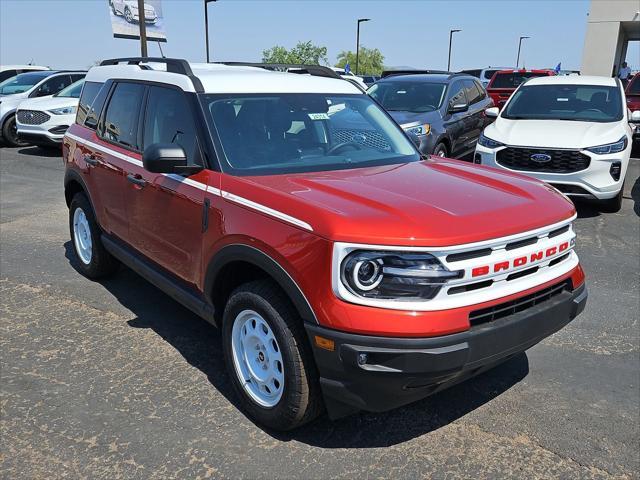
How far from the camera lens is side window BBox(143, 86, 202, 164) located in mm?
3502

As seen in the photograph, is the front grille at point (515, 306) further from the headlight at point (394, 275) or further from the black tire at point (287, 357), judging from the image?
the black tire at point (287, 357)

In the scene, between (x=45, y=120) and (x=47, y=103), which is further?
(x=47, y=103)

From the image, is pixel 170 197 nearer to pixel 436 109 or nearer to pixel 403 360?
pixel 403 360

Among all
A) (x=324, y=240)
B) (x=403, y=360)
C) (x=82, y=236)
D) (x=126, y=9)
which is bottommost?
(x=82, y=236)

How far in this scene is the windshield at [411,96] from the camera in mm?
9461

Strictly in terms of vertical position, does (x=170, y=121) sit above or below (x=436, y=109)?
above

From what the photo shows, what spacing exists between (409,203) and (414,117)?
6.46 meters

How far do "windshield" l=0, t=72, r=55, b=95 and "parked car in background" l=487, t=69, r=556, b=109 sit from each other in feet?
40.4

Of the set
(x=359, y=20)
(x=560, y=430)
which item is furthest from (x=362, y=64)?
(x=560, y=430)

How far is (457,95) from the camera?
32.5 ft

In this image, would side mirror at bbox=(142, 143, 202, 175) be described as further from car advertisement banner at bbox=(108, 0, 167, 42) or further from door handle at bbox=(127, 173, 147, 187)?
car advertisement banner at bbox=(108, 0, 167, 42)

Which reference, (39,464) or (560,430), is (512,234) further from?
(39,464)

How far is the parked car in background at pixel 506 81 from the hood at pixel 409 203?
46.3 feet

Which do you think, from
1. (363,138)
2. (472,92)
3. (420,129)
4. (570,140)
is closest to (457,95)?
(472,92)
